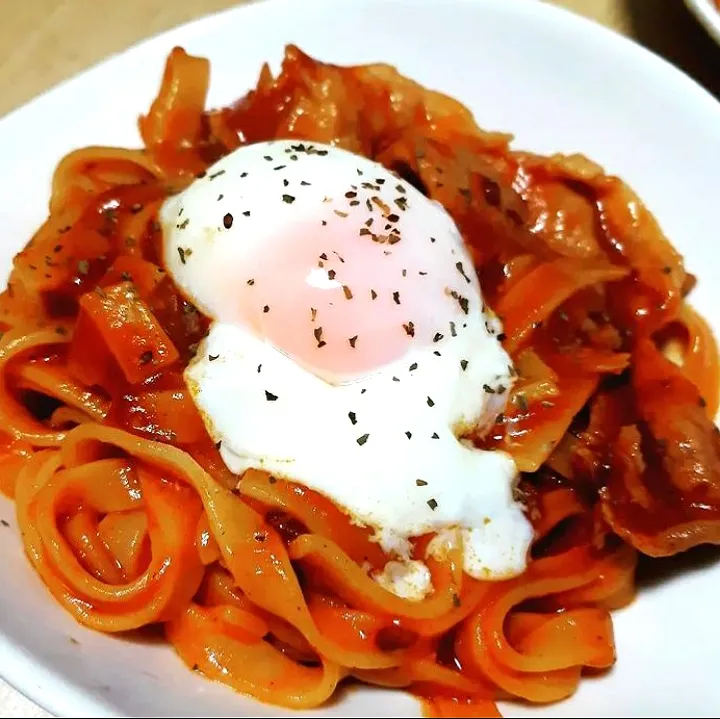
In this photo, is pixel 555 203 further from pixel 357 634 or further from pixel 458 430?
pixel 357 634

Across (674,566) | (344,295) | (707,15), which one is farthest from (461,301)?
(707,15)

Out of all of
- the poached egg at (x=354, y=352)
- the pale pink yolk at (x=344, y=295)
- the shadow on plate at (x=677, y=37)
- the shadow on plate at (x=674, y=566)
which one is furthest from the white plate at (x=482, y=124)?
the pale pink yolk at (x=344, y=295)

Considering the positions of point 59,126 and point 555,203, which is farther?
point 59,126

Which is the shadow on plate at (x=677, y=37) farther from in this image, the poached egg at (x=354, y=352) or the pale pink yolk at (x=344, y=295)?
the pale pink yolk at (x=344, y=295)

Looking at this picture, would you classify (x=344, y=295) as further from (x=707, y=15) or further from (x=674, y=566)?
(x=707, y=15)

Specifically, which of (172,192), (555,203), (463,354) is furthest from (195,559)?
(555,203)

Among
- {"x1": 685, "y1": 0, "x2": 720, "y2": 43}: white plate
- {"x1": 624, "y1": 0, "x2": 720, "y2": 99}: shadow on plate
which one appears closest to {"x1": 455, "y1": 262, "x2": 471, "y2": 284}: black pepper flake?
{"x1": 685, "y1": 0, "x2": 720, "y2": 43}: white plate

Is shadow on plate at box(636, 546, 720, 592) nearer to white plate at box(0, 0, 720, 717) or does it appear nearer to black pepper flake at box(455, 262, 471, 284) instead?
white plate at box(0, 0, 720, 717)
